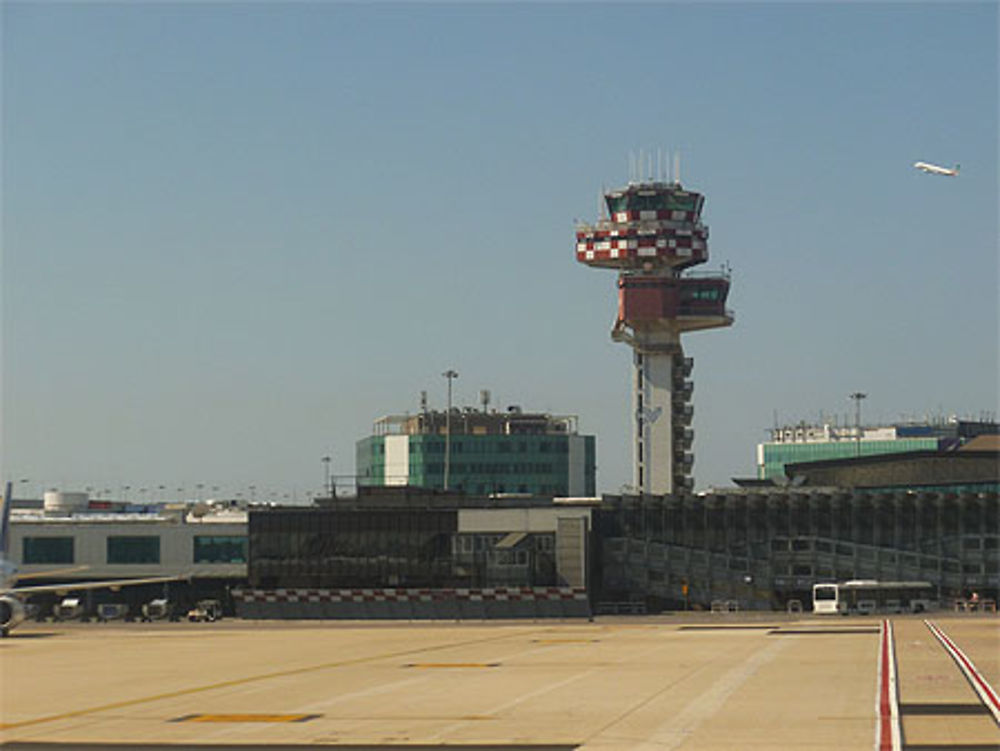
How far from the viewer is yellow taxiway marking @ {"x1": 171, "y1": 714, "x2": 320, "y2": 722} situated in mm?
42688

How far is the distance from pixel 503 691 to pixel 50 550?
12671 centimetres

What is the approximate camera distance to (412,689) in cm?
5109

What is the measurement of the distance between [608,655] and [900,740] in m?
32.7

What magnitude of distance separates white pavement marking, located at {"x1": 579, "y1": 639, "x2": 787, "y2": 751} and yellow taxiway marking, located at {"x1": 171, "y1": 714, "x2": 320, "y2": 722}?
31.3 feet

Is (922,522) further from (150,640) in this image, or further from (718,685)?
(718,685)

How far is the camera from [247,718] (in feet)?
142

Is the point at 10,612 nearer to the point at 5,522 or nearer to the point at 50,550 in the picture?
the point at 5,522

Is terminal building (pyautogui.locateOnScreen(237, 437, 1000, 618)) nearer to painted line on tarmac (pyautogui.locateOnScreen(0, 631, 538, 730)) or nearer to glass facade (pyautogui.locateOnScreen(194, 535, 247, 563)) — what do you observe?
glass facade (pyautogui.locateOnScreen(194, 535, 247, 563))

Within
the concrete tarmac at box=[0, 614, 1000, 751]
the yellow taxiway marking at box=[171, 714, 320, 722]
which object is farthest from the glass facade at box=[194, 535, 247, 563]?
Answer: the yellow taxiway marking at box=[171, 714, 320, 722]

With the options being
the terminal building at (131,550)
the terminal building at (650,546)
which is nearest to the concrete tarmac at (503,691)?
the terminal building at (650,546)

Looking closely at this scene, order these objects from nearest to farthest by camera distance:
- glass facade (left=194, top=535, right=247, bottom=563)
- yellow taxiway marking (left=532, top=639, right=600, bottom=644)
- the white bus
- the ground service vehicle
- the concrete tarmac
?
the concrete tarmac < yellow taxiway marking (left=532, top=639, right=600, bottom=644) < the white bus < the ground service vehicle < glass facade (left=194, top=535, right=247, bottom=563)

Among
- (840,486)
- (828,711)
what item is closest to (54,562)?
(840,486)

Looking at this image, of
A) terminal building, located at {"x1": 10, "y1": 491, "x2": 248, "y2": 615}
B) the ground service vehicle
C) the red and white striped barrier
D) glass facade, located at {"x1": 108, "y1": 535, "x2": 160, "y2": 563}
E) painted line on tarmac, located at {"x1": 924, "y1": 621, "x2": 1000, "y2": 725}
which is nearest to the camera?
painted line on tarmac, located at {"x1": 924, "y1": 621, "x2": 1000, "y2": 725}

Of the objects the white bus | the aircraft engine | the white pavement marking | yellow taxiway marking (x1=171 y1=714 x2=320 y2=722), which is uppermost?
the white pavement marking
